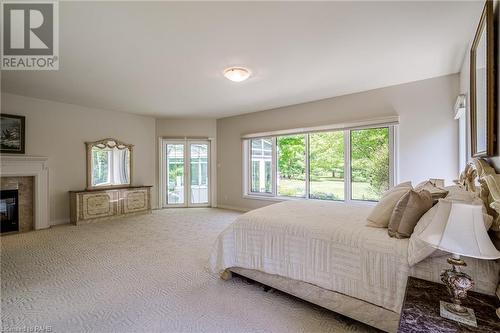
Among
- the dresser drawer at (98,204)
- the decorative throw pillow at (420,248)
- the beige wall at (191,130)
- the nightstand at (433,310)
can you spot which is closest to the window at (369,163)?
the decorative throw pillow at (420,248)

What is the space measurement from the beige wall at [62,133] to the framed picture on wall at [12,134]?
0.34ft

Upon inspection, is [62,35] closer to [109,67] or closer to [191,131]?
[109,67]

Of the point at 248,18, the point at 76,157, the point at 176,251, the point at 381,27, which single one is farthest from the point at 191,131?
the point at 381,27

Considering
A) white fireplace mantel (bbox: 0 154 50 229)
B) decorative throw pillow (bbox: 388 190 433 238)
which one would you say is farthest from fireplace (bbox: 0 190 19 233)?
decorative throw pillow (bbox: 388 190 433 238)

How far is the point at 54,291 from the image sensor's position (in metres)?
2.26

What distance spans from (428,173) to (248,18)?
3480mm

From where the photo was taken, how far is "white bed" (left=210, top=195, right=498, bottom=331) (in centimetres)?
153

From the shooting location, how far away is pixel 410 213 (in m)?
1.66

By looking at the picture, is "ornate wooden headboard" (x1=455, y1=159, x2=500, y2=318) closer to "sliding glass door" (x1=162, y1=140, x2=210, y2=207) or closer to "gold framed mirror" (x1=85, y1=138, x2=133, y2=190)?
"sliding glass door" (x1=162, y1=140, x2=210, y2=207)

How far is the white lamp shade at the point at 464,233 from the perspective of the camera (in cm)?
102

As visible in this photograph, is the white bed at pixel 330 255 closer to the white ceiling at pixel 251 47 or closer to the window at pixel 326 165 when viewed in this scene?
the white ceiling at pixel 251 47

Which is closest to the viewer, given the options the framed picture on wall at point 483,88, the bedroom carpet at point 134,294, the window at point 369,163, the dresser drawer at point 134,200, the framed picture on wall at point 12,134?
the framed picture on wall at point 483,88

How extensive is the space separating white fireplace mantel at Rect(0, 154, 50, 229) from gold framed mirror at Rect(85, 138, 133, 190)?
31.0 inches

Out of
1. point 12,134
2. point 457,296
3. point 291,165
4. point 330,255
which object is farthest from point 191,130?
point 457,296
